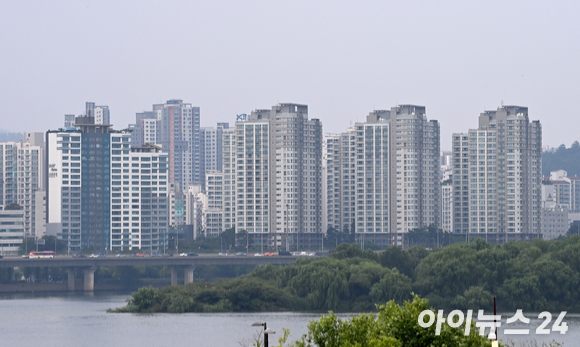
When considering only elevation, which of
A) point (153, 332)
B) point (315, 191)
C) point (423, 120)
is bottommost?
point (153, 332)

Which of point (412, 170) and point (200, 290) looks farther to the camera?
point (412, 170)

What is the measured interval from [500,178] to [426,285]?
7777 centimetres

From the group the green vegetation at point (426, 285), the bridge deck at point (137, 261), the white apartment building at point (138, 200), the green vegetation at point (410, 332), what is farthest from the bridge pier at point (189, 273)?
the green vegetation at point (410, 332)

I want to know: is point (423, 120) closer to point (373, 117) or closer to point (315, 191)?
point (373, 117)

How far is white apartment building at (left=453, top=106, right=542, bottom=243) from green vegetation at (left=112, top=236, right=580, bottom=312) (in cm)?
6718

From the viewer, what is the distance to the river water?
72.8 m

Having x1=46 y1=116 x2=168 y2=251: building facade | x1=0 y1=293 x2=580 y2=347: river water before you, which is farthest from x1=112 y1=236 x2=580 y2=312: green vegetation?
x1=46 y1=116 x2=168 y2=251: building facade

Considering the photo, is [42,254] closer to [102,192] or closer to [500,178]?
[102,192]

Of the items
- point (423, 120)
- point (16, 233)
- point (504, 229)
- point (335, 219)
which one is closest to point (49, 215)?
point (16, 233)

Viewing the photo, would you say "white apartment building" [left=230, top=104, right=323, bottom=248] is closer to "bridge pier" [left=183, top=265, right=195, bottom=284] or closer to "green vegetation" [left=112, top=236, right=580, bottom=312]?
"bridge pier" [left=183, top=265, right=195, bottom=284]

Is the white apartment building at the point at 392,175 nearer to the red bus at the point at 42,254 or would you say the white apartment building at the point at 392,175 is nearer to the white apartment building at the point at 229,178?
the white apartment building at the point at 229,178

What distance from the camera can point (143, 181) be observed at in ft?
569

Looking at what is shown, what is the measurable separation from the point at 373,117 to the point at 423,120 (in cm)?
843

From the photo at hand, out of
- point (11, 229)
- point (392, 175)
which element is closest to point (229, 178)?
point (392, 175)
